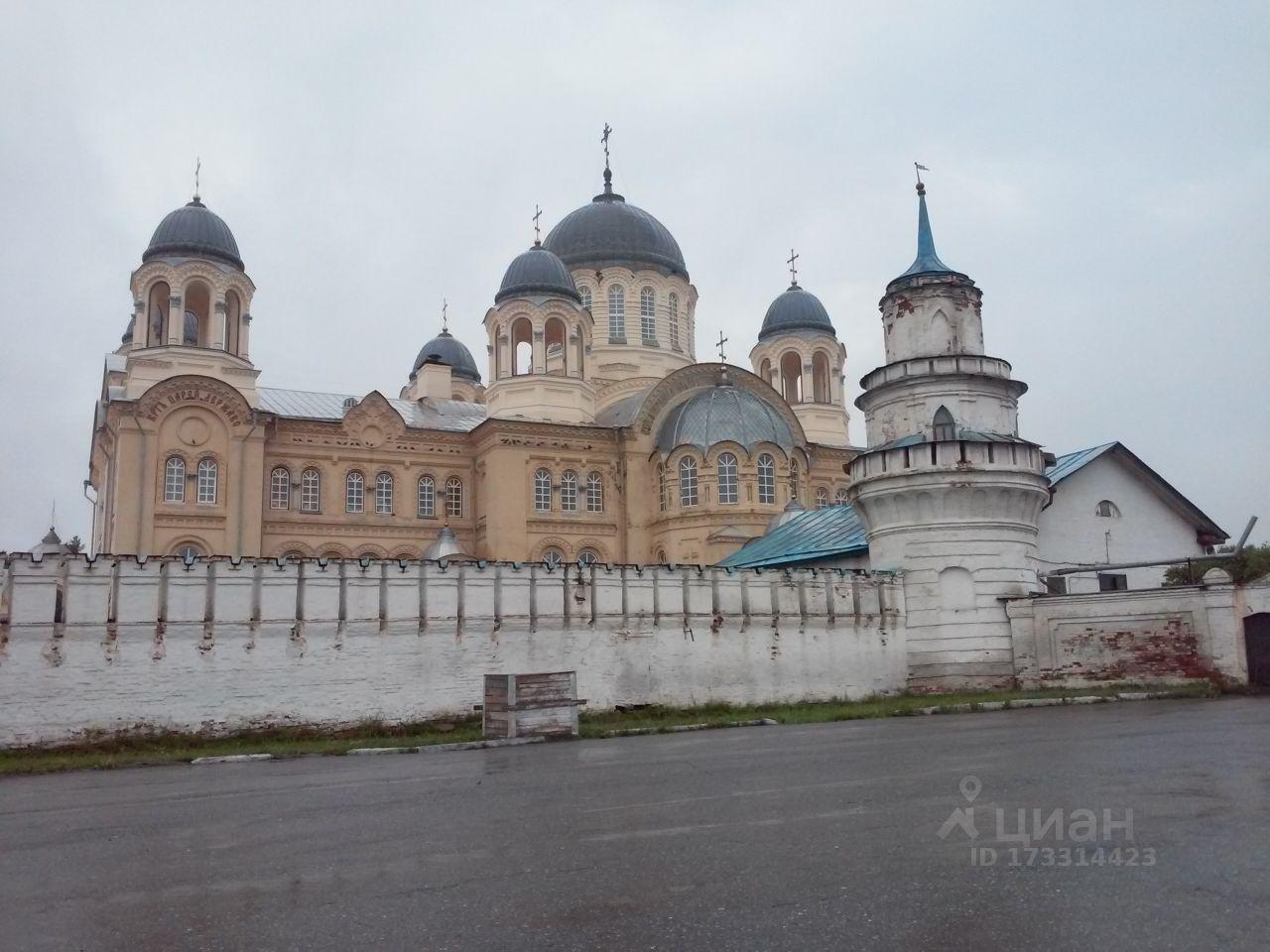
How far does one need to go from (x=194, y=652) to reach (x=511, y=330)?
76.1ft

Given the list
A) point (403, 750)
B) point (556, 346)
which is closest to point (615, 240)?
point (556, 346)

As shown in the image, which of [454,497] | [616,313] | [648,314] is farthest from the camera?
[648,314]

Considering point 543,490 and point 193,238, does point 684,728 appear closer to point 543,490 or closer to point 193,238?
point 543,490

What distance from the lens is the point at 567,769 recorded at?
1129cm

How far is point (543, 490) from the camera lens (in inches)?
1411

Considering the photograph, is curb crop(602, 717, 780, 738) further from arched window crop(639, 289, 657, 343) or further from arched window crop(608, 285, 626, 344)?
arched window crop(639, 289, 657, 343)

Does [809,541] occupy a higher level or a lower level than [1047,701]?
higher

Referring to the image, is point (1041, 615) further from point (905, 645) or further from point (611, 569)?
point (611, 569)

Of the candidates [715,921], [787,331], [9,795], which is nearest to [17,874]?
[715,921]

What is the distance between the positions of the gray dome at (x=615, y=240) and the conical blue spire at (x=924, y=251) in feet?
55.6

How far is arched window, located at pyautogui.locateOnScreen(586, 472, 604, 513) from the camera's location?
3622cm

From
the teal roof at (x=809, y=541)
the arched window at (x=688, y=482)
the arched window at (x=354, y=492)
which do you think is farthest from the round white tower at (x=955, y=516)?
the arched window at (x=354, y=492)

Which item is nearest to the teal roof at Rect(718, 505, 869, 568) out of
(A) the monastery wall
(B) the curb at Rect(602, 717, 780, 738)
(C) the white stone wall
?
(A) the monastery wall

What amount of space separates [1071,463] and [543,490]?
54.3 feet
